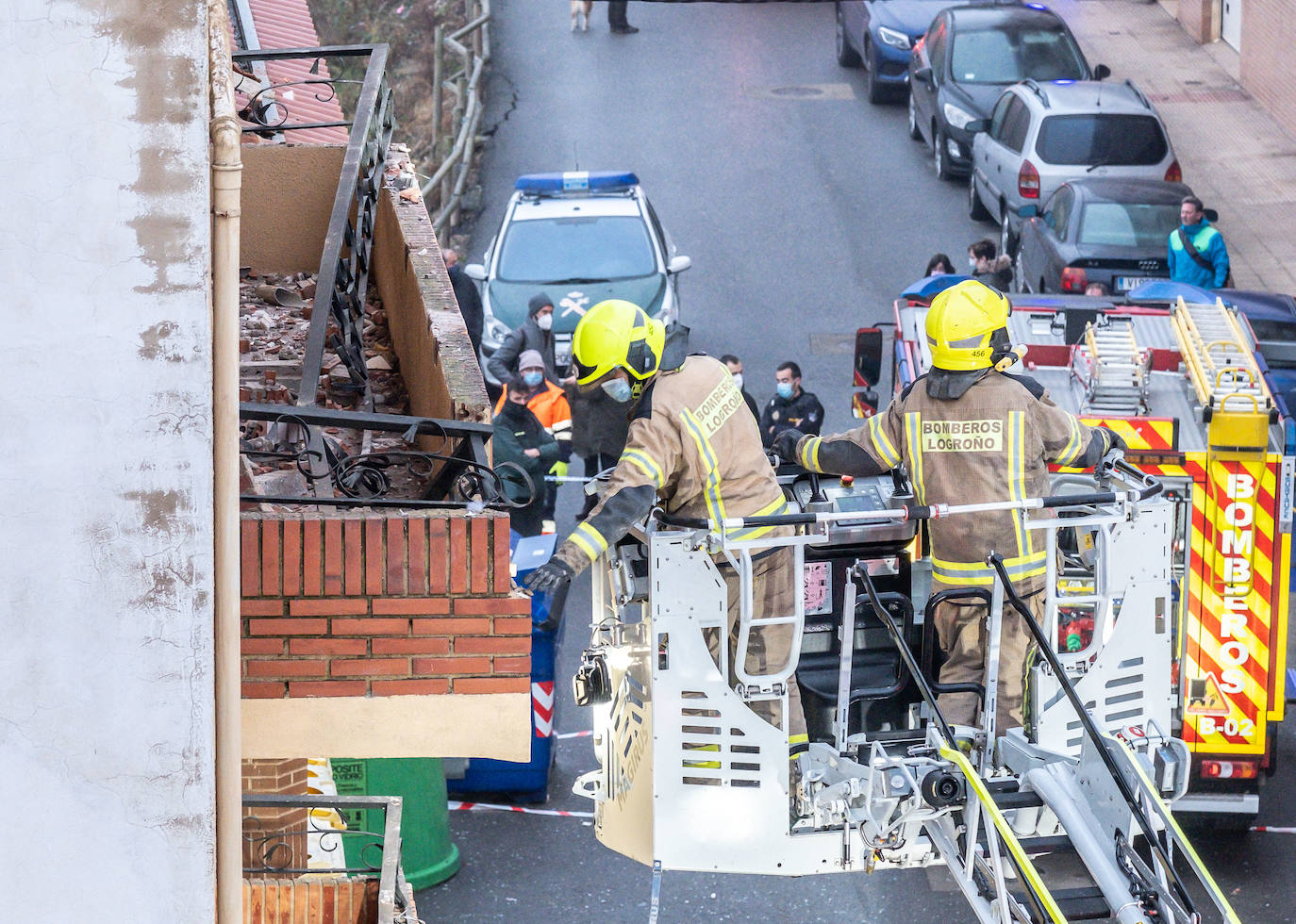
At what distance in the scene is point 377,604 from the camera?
5.30 metres

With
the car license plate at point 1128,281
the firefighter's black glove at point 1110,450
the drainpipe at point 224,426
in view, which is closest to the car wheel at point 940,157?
the car license plate at point 1128,281

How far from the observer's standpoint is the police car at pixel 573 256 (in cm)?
1571

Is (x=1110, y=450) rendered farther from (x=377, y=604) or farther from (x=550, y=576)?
(x=377, y=604)

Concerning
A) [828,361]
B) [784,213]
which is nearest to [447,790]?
[828,361]

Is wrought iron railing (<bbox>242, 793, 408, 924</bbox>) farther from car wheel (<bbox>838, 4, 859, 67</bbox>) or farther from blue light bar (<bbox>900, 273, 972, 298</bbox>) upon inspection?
car wheel (<bbox>838, 4, 859, 67</bbox>)

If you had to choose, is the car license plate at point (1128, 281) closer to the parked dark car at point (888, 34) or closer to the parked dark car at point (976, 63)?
the parked dark car at point (976, 63)

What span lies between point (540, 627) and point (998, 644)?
457cm

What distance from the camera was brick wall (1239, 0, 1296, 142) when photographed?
23531 millimetres

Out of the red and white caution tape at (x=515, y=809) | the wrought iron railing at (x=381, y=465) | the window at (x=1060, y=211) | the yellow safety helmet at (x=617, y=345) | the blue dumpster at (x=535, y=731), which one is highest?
the yellow safety helmet at (x=617, y=345)

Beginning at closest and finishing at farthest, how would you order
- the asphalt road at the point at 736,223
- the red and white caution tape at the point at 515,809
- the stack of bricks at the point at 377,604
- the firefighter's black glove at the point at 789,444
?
the stack of bricks at the point at 377,604
the firefighter's black glove at the point at 789,444
the asphalt road at the point at 736,223
the red and white caution tape at the point at 515,809

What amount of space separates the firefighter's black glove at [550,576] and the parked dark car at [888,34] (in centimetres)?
1982

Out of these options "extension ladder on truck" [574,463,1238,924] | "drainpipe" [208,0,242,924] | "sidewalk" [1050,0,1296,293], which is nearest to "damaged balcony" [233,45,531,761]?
"extension ladder on truck" [574,463,1238,924]

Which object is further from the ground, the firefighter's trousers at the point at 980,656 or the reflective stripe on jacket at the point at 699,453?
the reflective stripe on jacket at the point at 699,453

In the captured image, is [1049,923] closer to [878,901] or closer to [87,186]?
[87,186]
